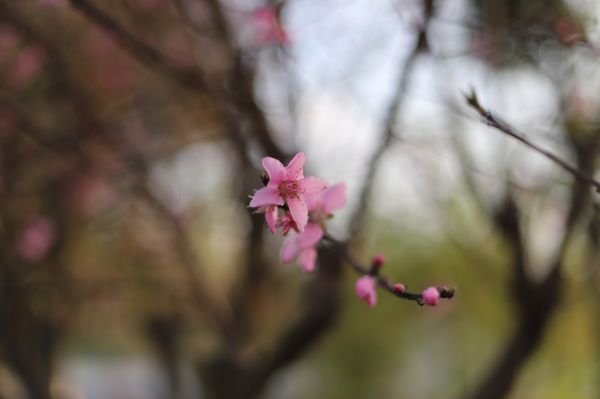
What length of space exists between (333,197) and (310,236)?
0.11m

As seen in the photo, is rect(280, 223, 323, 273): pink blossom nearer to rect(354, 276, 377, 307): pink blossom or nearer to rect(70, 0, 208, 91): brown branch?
rect(354, 276, 377, 307): pink blossom

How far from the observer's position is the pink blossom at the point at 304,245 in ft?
4.58

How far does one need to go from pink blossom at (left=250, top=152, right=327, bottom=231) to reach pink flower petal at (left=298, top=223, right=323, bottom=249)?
16 centimetres

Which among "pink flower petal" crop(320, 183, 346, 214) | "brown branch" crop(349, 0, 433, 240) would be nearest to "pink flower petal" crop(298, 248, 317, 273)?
"pink flower petal" crop(320, 183, 346, 214)

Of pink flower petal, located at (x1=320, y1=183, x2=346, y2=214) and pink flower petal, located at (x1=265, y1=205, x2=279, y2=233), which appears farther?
pink flower petal, located at (x1=320, y1=183, x2=346, y2=214)

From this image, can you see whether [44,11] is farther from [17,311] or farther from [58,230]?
[17,311]

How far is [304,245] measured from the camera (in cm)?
141

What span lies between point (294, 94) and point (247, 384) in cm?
168

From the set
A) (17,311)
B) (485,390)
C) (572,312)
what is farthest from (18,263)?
(572,312)

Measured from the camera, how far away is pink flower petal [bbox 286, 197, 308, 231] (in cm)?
121

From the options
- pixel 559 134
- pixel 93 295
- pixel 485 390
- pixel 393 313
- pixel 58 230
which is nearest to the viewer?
pixel 559 134

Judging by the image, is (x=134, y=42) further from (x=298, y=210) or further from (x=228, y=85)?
(x=298, y=210)

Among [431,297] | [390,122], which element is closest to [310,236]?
[431,297]

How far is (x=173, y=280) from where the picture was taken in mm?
5352
